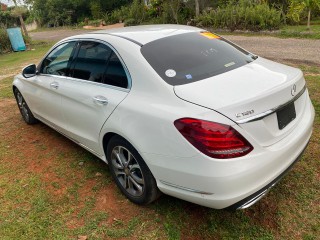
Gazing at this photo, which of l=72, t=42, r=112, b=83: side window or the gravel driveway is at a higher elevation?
l=72, t=42, r=112, b=83: side window

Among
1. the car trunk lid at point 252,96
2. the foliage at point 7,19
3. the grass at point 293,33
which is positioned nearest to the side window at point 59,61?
the car trunk lid at point 252,96

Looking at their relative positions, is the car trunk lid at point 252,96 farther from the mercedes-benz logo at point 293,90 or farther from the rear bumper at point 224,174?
the rear bumper at point 224,174

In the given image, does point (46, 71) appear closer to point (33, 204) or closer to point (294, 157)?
point (33, 204)

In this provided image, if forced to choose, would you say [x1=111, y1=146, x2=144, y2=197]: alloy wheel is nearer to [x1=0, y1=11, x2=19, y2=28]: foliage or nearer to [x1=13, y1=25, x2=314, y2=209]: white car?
[x1=13, y1=25, x2=314, y2=209]: white car

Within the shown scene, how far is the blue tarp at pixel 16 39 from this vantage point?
1647cm

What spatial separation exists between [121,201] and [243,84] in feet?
5.44

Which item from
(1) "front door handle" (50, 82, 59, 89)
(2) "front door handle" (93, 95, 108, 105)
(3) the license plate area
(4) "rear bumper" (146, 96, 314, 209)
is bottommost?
(4) "rear bumper" (146, 96, 314, 209)

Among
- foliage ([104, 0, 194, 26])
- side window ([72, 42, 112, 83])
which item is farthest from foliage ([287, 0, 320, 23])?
side window ([72, 42, 112, 83])

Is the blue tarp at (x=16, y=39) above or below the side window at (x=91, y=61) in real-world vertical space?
below

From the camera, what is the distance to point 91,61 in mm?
3436

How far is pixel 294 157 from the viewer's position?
2695mm

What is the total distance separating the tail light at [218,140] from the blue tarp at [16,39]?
657 inches

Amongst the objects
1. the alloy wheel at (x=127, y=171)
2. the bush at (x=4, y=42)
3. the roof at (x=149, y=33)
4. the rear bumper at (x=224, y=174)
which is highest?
the roof at (x=149, y=33)

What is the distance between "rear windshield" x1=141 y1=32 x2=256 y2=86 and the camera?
9.02 ft
